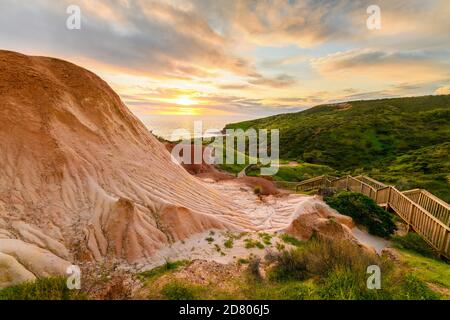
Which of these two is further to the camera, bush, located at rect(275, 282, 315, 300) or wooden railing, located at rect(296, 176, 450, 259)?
wooden railing, located at rect(296, 176, 450, 259)

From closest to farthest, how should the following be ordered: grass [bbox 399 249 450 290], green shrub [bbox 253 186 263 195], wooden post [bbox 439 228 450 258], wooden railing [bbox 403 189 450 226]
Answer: grass [bbox 399 249 450 290] → wooden post [bbox 439 228 450 258] → wooden railing [bbox 403 189 450 226] → green shrub [bbox 253 186 263 195]

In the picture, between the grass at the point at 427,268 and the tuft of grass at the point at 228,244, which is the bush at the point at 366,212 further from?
the tuft of grass at the point at 228,244

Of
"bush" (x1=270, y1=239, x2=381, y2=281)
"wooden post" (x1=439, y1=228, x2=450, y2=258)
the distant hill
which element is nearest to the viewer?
"bush" (x1=270, y1=239, x2=381, y2=281)

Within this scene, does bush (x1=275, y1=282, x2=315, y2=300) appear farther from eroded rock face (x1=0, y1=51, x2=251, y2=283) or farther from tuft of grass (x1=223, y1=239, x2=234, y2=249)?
eroded rock face (x1=0, y1=51, x2=251, y2=283)

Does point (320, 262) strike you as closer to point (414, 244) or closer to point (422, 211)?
point (414, 244)

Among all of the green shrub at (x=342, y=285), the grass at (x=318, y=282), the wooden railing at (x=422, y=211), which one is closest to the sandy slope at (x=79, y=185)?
the grass at (x=318, y=282)

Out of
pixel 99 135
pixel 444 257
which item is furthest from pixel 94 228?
pixel 444 257

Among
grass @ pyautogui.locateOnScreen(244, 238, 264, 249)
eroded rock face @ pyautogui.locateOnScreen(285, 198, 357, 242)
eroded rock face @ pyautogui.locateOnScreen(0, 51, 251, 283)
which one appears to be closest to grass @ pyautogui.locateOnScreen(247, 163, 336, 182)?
eroded rock face @ pyautogui.locateOnScreen(285, 198, 357, 242)
